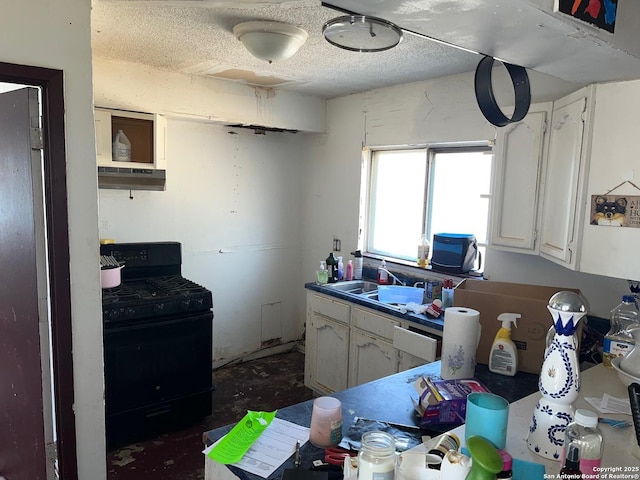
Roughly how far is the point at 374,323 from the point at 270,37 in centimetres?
175

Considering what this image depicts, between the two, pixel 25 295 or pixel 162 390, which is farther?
pixel 162 390

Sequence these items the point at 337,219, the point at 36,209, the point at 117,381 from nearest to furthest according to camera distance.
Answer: the point at 36,209
the point at 117,381
the point at 337,219

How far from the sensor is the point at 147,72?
3080 mm

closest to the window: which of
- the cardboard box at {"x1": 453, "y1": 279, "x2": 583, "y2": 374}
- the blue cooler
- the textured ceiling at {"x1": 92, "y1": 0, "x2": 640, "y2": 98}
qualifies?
the blue cooler

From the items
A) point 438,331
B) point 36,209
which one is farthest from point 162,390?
point 438,331

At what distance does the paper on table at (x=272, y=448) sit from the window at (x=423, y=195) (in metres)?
1.92

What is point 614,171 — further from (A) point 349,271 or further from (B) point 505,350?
(A) point 349,271

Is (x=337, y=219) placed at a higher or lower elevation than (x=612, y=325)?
higher

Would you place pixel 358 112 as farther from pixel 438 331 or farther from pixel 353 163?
pixel 438 331

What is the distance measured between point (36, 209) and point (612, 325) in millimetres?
2511

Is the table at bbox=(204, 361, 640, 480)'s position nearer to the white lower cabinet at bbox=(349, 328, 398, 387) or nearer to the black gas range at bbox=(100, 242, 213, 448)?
the white lower cabinet at bbox=(349, 328, 398, 387)

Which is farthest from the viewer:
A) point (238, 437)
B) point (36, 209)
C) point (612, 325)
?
point (612, 325)

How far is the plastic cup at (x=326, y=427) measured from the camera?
1253 millimetres

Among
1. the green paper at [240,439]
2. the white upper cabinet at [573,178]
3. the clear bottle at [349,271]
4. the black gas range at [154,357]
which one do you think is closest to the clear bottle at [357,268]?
the clear bottle at [349,271]
